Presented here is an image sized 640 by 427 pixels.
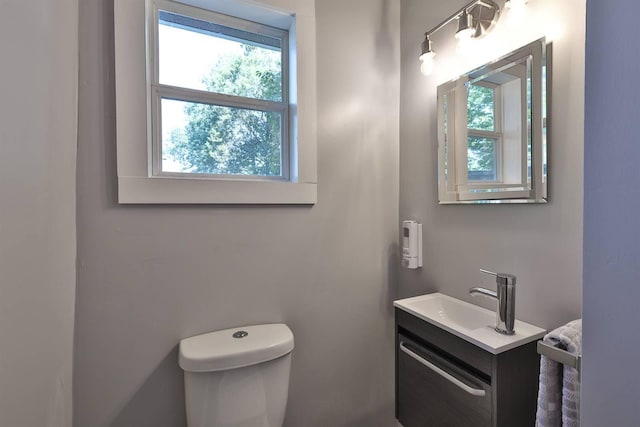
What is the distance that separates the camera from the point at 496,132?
1066mm

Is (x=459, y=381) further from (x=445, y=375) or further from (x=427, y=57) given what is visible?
(x=427, y=57)

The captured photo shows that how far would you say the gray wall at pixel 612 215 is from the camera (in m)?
0.32

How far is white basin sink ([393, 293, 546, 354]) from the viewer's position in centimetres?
88

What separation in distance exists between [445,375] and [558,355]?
46 cm

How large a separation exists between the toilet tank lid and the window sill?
512 millimetres

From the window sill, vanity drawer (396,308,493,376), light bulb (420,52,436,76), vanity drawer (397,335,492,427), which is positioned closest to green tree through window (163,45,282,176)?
the window sill

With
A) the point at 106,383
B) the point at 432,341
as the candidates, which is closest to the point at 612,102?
the point at 432,341

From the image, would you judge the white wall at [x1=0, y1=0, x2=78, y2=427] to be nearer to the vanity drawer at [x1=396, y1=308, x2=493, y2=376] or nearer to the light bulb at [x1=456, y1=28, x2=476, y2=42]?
the vanity drawer at [x1=396, y1=308, x2=493, y2=376]

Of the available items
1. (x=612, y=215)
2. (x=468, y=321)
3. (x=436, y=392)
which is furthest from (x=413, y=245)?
(x=612, y=215)

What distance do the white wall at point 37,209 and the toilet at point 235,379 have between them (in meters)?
0.35

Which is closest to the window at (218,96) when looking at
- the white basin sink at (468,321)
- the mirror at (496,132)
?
the mirror at (496,132)

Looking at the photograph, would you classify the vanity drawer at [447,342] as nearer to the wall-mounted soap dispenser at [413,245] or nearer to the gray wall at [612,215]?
the wall-mounted soap dispenser at [413,245]

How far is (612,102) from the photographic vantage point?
0.33 metres

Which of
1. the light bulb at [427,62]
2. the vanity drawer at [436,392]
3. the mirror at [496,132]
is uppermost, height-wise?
the light bulb at [427,62]
